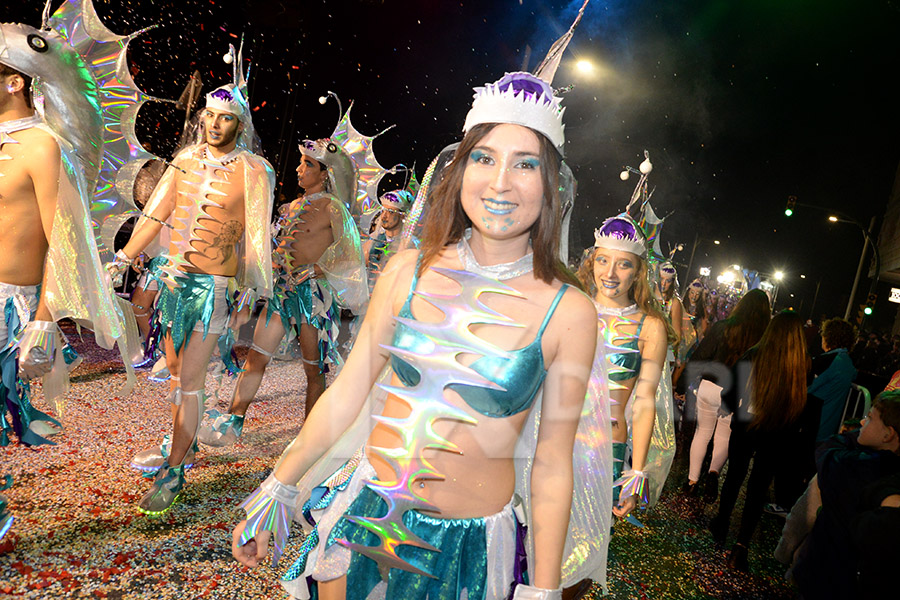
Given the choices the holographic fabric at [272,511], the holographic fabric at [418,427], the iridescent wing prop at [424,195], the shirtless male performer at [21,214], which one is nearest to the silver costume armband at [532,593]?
the holographic fabric at [418,427]

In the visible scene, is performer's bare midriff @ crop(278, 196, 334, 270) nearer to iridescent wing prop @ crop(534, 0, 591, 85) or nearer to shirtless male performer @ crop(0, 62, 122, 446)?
shirtless male performer @ crop(0, 62, 122, 446)

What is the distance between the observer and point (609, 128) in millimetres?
6668

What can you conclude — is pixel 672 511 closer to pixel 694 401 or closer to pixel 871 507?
pixel 694 401

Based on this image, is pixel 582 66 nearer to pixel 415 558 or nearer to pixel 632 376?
pixel 415 558

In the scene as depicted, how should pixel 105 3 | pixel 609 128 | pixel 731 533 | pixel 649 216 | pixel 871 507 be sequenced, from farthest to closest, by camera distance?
pixel 105 3, pixel 609 128, pixel 731 533, pixel 649 216, pixel 871 507

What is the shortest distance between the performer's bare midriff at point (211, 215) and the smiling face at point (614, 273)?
2385 mm

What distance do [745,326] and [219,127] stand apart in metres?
4.90

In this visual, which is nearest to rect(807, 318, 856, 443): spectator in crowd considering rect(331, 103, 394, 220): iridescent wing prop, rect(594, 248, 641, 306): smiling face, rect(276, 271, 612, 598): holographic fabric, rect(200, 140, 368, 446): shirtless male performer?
rect(594, 248, 641, 306): smiling face

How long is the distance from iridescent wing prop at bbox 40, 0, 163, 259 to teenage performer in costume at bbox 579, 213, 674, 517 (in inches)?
Answer: 108

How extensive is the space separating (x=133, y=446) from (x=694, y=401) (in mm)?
6027

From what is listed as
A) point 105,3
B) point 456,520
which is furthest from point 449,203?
point 105,3

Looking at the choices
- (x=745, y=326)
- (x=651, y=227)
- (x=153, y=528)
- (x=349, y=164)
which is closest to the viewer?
(x=153, y=528)

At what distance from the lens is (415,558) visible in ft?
4.58

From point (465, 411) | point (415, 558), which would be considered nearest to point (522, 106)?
point (465, 411)
